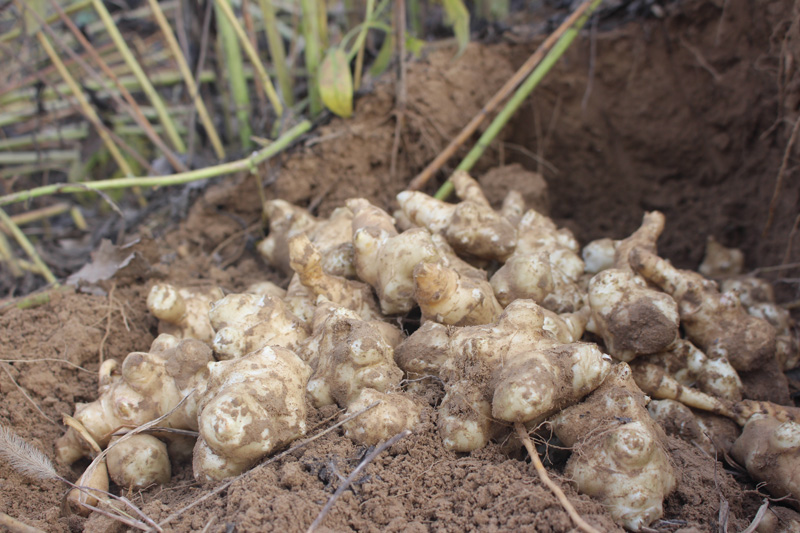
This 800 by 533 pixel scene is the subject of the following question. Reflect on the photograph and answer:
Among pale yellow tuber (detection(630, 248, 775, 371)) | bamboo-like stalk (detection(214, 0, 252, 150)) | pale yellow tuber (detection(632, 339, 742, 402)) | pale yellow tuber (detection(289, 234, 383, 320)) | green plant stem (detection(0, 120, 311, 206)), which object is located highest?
bamboo-like stalk (detection(214, 0, 252, 150))

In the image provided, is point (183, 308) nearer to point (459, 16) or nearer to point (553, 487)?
point (553, 487)

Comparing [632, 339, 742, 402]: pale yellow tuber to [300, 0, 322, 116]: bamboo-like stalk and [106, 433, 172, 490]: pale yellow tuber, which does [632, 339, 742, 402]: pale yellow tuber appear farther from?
[300, 0, 322, 116]: bamboo-like stalk

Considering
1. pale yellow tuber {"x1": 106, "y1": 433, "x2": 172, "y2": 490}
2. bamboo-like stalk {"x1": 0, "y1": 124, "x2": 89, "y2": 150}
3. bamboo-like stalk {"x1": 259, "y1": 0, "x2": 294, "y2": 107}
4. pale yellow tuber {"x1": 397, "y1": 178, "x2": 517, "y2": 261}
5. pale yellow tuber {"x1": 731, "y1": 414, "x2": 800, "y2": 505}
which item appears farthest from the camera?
bamboo-like stalk {"x1": 0, "y1": 124, "x2": 89, "y2": 150}

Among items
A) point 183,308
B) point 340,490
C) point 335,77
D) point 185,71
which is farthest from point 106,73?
point 340,490

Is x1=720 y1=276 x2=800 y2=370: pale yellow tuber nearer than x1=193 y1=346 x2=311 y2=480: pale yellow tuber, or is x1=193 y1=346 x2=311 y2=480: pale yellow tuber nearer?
x1=193 y1=346 x2=311 y2=480: pale yellow tuber

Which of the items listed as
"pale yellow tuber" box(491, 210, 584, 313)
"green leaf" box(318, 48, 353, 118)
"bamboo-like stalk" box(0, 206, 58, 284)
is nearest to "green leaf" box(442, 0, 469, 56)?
"green leaf" box(318, 48, 353, 118)

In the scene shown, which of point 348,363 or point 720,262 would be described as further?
point 720,262
